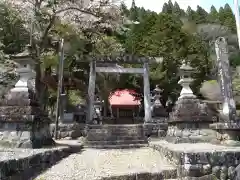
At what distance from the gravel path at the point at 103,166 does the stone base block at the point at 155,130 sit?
4.37 meters

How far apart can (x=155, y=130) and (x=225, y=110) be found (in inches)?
205

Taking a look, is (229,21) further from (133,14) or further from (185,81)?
(185,81)

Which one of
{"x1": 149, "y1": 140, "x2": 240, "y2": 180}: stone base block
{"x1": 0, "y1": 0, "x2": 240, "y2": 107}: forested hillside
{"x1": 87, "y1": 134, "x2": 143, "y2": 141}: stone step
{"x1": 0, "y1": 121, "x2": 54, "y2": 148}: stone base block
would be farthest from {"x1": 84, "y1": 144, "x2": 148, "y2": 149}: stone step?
{"x1": 0, "y1": 0, "x2": 240, "y2": 107}: forested hillside

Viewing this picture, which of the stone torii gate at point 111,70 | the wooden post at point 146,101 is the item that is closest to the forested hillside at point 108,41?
the stone torii gate at point 111,70

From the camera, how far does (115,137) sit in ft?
40.2

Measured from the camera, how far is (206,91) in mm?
20844

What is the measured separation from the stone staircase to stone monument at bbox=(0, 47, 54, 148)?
3492 mm

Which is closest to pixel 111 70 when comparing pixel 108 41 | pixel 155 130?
pixel 155 130

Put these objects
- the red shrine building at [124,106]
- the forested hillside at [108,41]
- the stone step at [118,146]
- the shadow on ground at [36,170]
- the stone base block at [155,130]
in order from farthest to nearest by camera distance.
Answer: the red shrine building at [124,106] < the forested hillside at [108,41] < the stone base block at [155,130] < the stone step at [118,146] < the shadow on ground at [36,170]

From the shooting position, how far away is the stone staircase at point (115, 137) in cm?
1145

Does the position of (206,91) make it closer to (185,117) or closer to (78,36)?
(78,36)

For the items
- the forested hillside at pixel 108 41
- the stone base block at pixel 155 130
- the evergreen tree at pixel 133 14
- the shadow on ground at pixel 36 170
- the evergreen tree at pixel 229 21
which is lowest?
the shadow on ground at pixel 36 170

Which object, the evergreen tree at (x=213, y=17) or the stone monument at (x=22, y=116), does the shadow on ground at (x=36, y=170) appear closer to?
the stone monument at (x=22, y=116)

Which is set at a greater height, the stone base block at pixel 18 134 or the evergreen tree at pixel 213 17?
the evergreen tree at pixel 213 17
